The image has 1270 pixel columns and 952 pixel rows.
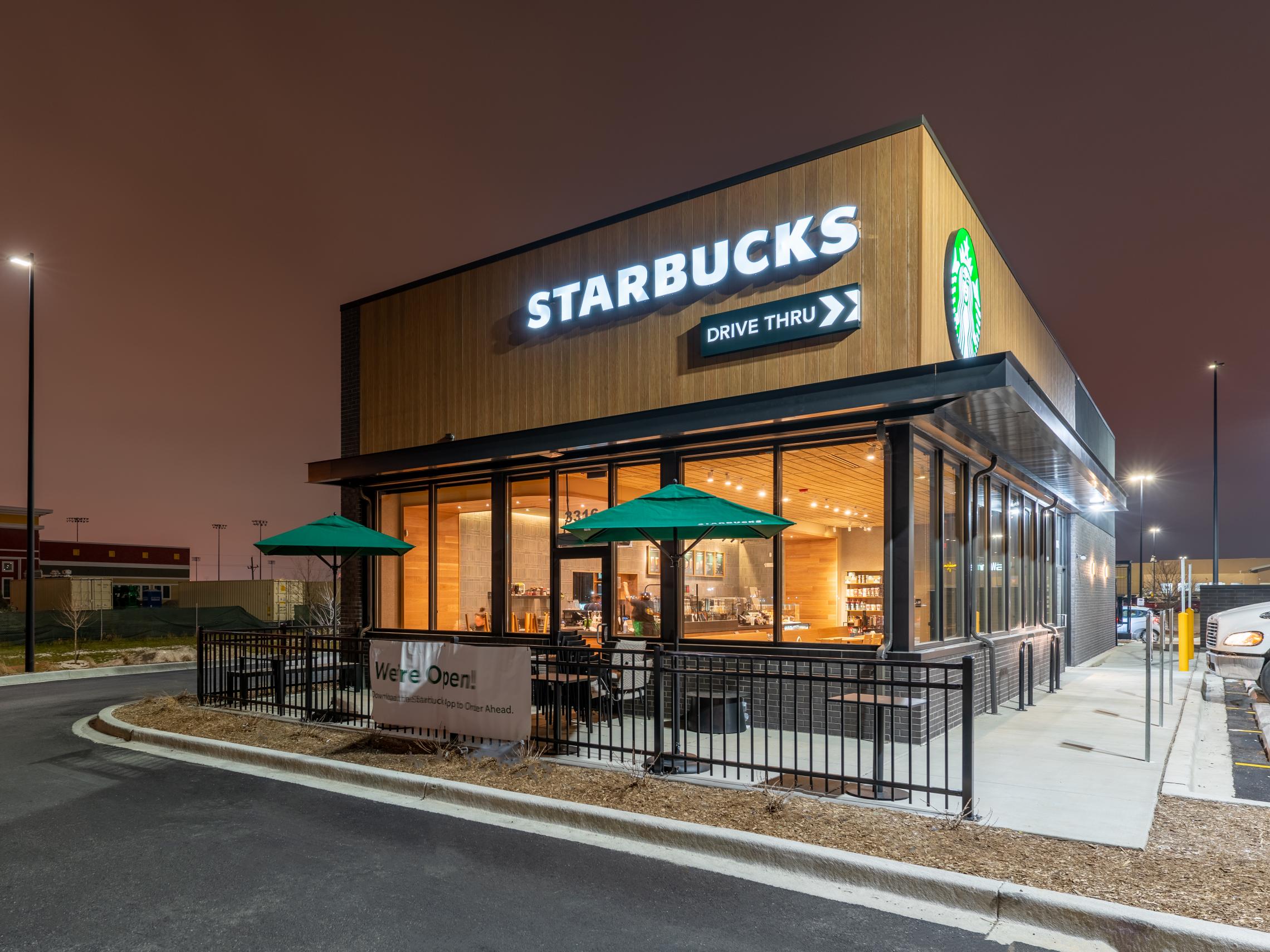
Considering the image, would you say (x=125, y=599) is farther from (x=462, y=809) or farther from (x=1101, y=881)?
(x=1101, y=881)

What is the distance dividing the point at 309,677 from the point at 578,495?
5.28 meters

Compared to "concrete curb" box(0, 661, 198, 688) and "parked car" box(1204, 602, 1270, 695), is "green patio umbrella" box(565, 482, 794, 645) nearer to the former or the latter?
"parked car" box(1204, 602, 1270, 695)

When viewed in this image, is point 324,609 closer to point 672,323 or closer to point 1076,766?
point 672,323

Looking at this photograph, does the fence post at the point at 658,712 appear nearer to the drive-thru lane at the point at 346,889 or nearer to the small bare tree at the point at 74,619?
the drive-thru lane at the point at 346,889

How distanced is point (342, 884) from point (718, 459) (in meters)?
8.41

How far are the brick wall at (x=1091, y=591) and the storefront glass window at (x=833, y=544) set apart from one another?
42.8ft

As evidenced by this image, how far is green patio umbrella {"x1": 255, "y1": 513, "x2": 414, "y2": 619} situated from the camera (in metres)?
12.7

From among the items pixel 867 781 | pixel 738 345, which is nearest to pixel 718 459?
pixel 738 345

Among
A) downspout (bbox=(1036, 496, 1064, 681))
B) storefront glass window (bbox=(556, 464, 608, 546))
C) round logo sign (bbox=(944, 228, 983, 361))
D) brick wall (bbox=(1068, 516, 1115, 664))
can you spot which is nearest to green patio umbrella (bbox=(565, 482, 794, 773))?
storefront glass window (bbox=(556, 464, 608, 546))

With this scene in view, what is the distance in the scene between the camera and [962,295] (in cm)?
1267

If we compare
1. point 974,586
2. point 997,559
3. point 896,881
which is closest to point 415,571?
point 974,586

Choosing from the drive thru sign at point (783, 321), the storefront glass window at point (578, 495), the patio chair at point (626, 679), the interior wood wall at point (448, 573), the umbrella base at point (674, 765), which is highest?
the drive thru sign at point (783, 321)

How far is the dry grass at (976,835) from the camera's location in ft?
17.5

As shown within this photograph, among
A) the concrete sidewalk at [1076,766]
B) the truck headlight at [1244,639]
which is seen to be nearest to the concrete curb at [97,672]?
the concrete sidewalk at [1076,766]
